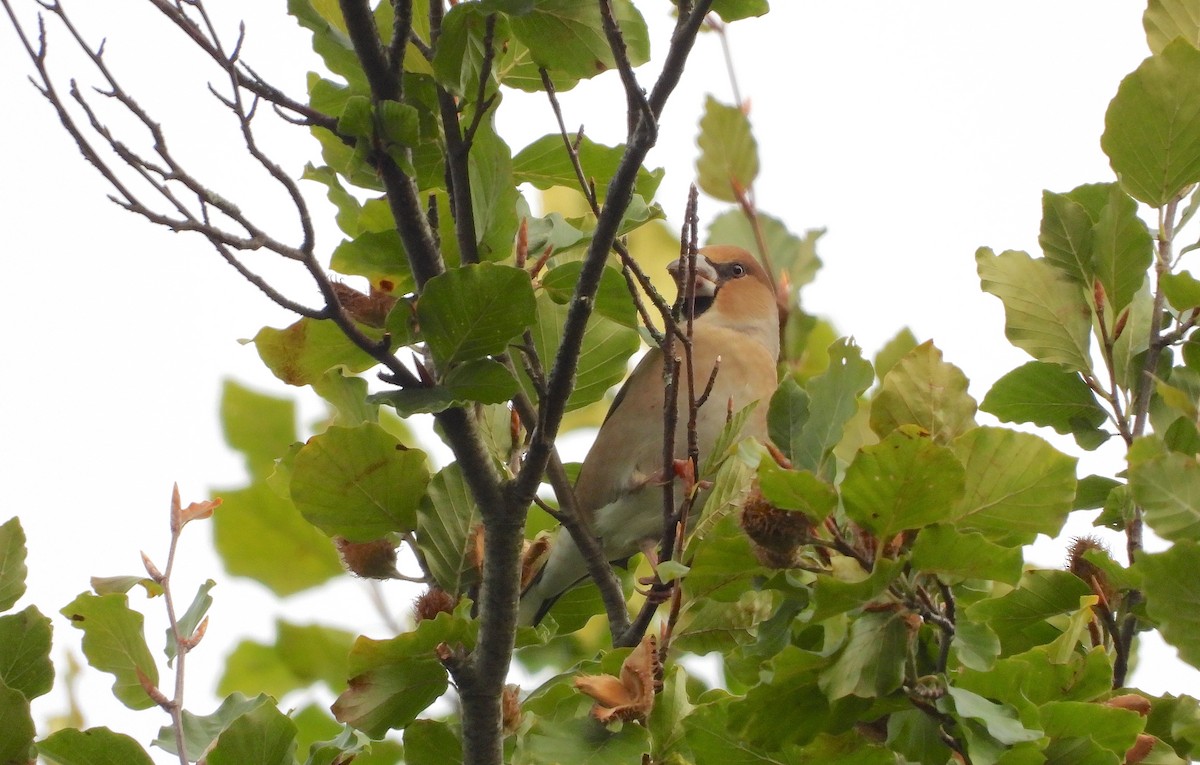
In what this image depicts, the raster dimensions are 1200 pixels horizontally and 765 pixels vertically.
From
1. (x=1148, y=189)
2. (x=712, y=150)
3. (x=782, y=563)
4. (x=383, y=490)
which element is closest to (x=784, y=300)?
(x=712, y=150)

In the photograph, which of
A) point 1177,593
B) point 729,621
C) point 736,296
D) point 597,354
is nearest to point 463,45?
point 597,354

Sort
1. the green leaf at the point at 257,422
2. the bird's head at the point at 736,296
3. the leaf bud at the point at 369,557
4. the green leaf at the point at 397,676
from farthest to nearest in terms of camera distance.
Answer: the bird's head at the point at 736,296
the green leaf at the point at 257,422
the leaf bud at the point at 369,557
the green leaf at the point at 397,676

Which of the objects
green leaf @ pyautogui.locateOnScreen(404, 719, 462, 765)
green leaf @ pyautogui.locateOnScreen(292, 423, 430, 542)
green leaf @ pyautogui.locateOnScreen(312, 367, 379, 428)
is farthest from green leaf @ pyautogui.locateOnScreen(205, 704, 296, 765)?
green leaf @ pyautogui.locateOnScreen(312, 367, 379, 428)

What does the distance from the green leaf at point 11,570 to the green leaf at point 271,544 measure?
625 millimetres

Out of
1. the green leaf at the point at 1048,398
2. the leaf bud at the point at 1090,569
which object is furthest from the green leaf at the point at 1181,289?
the leaf bud at the point at 1090,569

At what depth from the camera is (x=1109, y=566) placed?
1855mm

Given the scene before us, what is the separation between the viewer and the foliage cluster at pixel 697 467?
1525mm

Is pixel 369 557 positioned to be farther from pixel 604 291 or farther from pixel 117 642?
pixel 604 291

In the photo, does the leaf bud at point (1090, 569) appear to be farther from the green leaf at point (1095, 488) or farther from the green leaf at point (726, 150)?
the green leaf at point (726, 150)

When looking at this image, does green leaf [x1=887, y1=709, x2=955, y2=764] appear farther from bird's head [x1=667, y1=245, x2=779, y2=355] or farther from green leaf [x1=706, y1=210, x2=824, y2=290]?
bird's head [x1=667, y1=245, x2=779, y2=355]

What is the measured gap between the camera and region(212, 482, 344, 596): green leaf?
271 cm

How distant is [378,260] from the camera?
2006 millimetres

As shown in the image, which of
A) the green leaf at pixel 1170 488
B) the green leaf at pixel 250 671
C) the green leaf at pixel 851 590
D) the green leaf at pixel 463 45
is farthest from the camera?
the green leaf at pixel 250 671

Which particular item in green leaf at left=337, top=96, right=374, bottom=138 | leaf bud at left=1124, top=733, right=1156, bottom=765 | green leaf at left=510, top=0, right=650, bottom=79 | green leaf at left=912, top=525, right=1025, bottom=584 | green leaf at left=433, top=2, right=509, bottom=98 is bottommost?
leaf bud at left=1124, top=733, right=1156, bottom=765
